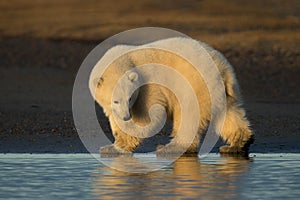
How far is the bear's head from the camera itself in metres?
11.5

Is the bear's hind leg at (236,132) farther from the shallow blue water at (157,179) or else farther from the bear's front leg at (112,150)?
the bear's front leg at (112,150)

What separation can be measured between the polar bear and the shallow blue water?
1.19ft

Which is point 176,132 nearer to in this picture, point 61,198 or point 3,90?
point 61,198

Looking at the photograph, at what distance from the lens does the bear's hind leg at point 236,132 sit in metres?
11.9

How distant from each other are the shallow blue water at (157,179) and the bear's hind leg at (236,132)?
23cm

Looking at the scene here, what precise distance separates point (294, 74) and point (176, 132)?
9898mm

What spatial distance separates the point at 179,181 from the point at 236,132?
241 centimetres

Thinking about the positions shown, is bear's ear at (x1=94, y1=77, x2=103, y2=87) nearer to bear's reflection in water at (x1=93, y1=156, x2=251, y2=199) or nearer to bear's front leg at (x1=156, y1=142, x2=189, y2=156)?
bear's reflection in water at (x1=93, y1=156, x2=251, y2=199)

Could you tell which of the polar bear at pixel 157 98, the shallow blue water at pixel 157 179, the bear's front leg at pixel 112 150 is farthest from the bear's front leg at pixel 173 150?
the bear's front leg at pixel 112 150

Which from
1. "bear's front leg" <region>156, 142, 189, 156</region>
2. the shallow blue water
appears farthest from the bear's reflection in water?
"bear's front leg" <region>156, 142, 189, 156</region>

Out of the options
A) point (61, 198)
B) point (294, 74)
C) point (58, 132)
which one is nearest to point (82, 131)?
point (58, 132)

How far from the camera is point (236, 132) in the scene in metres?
12.0

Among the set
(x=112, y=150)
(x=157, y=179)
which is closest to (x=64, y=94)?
(x=112, y=150)

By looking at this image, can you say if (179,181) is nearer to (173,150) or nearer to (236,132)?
(173,150)
